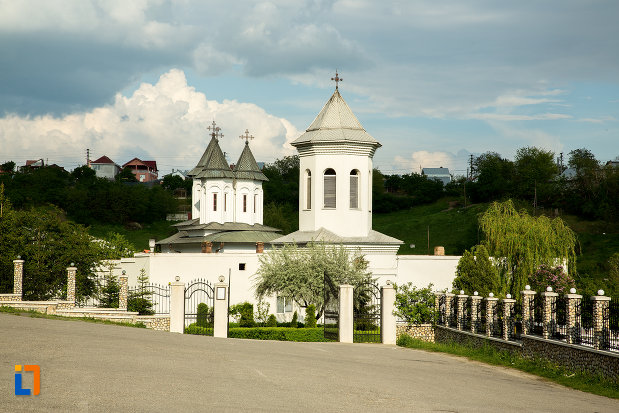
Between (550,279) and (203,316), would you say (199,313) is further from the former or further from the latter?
(550,279)

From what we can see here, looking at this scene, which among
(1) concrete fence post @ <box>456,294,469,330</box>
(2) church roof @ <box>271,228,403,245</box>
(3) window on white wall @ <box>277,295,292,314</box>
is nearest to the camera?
(1) concrete fence post @ <box>456,294,469,330</box>

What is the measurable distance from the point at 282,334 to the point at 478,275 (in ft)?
28.7

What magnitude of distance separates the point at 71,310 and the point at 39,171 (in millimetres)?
78941

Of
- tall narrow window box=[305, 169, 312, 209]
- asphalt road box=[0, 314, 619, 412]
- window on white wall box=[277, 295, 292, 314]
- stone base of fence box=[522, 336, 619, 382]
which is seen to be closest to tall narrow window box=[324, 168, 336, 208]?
tall narrow window box=[305, 169, 312, 209]

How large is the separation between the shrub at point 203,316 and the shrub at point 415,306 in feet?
23.5

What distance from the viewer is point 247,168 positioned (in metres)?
54.9

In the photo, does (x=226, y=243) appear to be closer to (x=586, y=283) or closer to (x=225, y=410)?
(x=586, y=283)

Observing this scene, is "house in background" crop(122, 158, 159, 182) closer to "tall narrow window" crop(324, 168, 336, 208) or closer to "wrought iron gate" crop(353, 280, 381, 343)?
"tall narrow window" crop(324, 168, 336, 208)

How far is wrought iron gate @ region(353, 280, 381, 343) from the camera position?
25.7 metres

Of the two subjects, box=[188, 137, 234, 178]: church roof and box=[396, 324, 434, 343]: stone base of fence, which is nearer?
box=[396, 324, 434, 343]: stone base of fence

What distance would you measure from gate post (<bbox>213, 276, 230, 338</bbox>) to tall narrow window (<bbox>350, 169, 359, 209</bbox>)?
893 centimetres

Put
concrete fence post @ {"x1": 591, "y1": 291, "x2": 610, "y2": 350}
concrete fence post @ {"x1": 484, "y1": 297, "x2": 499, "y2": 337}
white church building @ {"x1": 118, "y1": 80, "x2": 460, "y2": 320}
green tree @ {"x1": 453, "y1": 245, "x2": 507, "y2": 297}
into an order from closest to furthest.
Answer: concrete fence post @ {"x1": 591, "y1": 291, "x2": 610, "y2": 350} → concrete fence post @ {"x1": 484, "y1": 297, "x2": 499, "y2": 337} → green tree @ {"x1": 453, "y1": 245, "x2": 507, "y2": 297} → white church building @ {"x1": 118, "y1": 80, "x2": 460, "y2": 320}

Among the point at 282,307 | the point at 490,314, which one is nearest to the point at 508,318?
the point at 490,314

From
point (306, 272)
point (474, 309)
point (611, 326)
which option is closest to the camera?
point (611, 326)
